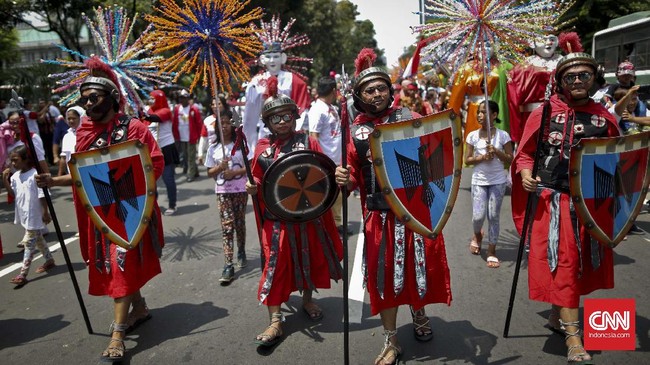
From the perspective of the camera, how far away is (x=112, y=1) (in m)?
18.9

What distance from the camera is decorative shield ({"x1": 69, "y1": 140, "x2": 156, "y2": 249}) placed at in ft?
11.2

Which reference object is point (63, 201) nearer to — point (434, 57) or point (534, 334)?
point (434, 57)

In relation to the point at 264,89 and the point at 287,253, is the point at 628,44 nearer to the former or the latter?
the point at 264,89

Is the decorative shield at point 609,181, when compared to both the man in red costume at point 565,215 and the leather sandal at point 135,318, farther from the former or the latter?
the leather sandal at point 135,318

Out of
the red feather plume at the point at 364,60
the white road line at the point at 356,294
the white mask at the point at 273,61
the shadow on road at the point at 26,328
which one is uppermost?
the white mask at the point at 273,61

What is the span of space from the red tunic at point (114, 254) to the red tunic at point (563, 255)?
2.76 metres

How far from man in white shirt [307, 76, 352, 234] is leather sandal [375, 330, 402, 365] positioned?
3.00 m

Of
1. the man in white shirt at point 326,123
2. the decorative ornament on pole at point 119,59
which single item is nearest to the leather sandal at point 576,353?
the man in white shirt at point 326,123

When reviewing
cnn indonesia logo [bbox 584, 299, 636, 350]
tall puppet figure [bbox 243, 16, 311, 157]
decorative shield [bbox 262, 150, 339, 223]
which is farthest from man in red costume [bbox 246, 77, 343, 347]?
tall puppet figure [bbox 243, 16, 311, 157]

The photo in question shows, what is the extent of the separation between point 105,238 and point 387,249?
2097 millimetres

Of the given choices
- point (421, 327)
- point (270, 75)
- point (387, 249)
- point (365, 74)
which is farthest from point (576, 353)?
point (270, 75)

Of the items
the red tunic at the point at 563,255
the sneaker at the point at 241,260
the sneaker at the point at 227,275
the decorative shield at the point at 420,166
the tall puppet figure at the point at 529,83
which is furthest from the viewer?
the tall puppet figure at the point at 529,83

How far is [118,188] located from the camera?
137 inches

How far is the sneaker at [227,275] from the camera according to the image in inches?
191
